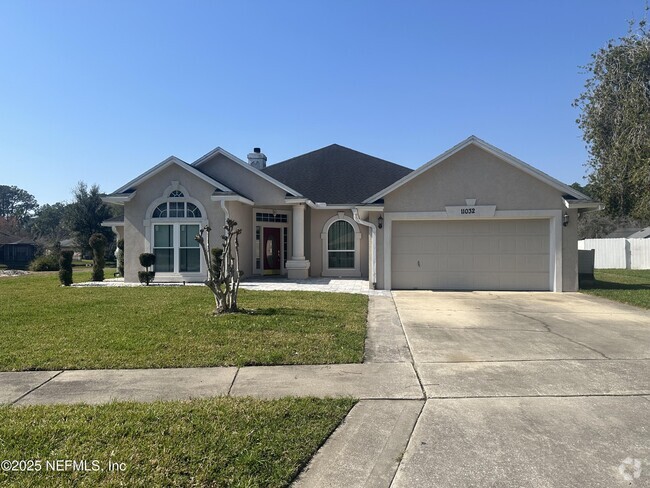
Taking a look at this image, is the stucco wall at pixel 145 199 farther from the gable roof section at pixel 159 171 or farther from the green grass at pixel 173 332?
the green grass at pixel 173 332

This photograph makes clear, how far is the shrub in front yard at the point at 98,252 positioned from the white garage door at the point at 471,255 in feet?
37.6

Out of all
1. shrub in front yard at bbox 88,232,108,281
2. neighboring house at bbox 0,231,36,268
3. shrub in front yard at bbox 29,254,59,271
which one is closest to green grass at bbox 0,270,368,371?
shrub in front yard at bbox 88,232,108,281

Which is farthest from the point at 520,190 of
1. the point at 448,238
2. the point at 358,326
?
the point at 358,326

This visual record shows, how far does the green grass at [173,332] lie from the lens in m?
5.71

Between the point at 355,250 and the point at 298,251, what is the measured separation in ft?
8.37

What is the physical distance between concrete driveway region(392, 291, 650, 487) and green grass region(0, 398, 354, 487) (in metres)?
0.90

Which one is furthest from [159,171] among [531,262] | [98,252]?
[531,262]

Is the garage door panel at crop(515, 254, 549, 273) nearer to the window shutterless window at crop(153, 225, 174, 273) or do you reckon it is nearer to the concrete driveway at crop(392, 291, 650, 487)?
the concrete driveway at crop(392, 291, 650, 487)

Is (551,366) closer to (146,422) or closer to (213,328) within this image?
(146,422)

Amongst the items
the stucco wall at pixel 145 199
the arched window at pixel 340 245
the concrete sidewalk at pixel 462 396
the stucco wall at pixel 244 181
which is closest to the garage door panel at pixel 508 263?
the concrete sidewalk at pixel 462 396

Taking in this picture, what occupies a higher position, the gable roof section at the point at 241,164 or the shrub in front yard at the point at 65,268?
the gable roof section at the point at 241,164

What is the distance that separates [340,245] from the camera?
18203 millimetres

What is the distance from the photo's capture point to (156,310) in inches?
368

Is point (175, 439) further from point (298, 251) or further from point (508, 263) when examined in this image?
point (298, 251)
